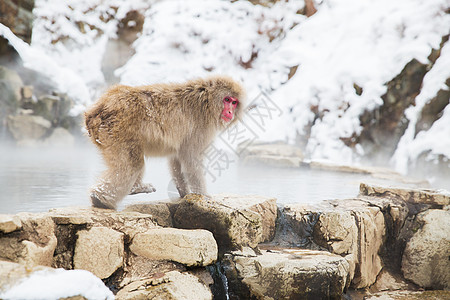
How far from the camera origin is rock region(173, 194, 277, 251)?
2.26 meters

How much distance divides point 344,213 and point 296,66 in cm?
804

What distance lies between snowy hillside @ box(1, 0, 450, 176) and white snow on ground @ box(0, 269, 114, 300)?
5.18 meters

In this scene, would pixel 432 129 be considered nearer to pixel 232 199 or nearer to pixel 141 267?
pixel 232 199

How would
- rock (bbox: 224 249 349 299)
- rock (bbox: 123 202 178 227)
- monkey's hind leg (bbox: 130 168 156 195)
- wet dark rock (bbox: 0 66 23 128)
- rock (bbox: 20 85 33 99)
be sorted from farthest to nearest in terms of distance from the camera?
rock (bbox: 20 85 33 99) → wet dark rock (bbox: 0 66 23 128) → monkey's hind leg (bbox: 130 168 156 195) → rock (bbox: 123 202 178 227) → rock (bbox: 224 249 349 299)

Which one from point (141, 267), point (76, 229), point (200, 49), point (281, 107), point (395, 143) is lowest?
point (141, 267)

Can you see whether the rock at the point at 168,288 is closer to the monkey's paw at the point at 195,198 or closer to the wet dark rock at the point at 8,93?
the monkey's paw at the point at 195,198

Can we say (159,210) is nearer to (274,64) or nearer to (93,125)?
(93,125)

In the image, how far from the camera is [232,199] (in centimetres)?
260

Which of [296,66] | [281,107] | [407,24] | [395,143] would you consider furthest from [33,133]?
[407,24]

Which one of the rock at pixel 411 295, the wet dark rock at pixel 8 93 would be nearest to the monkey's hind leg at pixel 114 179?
the rock at pixel 411 295

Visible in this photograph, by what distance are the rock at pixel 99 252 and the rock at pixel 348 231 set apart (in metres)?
1.25

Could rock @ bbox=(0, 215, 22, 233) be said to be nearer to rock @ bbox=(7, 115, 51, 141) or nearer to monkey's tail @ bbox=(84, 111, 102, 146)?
monkey's tail @ bbox=(84, 111, 102, 146)

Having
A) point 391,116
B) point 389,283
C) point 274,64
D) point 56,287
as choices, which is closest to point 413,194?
point 389,283

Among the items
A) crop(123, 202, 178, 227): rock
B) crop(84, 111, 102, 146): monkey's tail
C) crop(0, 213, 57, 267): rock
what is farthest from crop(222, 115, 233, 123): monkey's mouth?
crop(0, 213, 57, 267): rock
